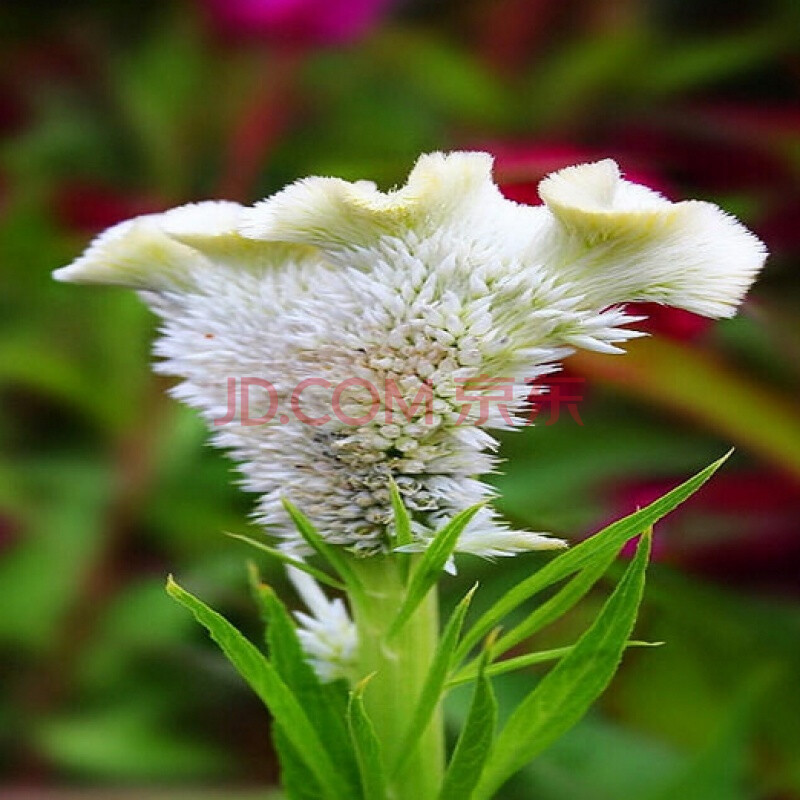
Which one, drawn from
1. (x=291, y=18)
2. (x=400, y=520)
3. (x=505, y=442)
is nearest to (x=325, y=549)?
(x=400, y=520)

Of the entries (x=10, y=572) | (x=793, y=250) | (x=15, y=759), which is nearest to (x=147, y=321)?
(x=10, y=572)

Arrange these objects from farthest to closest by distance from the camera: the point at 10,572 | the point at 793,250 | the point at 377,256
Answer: the point at 10,572
the point at 793,250
the point at 377,256

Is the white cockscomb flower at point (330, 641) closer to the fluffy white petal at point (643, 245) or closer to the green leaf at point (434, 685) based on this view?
the green leaf at point (434, 685)

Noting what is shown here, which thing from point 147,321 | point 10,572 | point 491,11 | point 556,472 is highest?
point 491,11

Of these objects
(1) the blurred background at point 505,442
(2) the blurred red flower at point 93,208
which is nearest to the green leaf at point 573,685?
(1) the blurred background at point 505,442

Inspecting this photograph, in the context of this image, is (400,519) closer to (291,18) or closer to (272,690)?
(272,690)

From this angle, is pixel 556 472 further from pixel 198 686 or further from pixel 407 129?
pixel 407 129

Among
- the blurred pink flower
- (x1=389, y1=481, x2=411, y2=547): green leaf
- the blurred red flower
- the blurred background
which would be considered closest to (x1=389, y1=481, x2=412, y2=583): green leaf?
(x1=389, y1=481, x2=411, y2=547): green leaf
